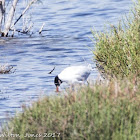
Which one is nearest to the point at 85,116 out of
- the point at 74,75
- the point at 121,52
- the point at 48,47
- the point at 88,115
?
the point at 88,115

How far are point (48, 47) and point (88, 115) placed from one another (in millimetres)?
21599

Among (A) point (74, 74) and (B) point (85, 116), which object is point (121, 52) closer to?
(A) point (74, 74)

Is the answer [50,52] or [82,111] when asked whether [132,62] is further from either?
[50,52]

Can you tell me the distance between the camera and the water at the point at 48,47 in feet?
54.7

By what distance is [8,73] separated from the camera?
2020 cm

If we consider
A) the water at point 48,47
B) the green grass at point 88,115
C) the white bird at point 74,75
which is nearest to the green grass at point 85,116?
the green grass at point 88,115

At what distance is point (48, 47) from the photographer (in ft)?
96.3

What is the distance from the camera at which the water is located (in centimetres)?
1669

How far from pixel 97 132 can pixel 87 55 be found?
1737 centimetres

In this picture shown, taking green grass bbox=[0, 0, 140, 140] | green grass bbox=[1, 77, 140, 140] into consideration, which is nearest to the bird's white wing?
green grass bbox=[0, 0, 140, 140]

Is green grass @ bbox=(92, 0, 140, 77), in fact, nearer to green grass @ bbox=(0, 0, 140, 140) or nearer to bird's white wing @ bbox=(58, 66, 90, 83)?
bird's white wing @ bbox=(58, 66, 90, 83)

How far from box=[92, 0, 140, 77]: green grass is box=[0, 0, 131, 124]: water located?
1.76 feet

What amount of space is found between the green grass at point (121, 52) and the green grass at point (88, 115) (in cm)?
412

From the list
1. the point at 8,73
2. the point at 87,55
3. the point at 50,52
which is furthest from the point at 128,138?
the point at 50,52
